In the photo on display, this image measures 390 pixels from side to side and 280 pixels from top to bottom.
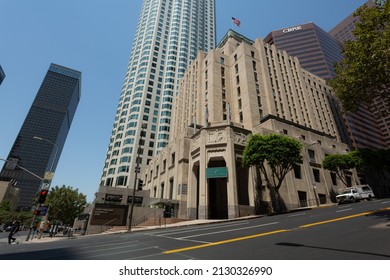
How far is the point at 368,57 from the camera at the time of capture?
12.8 metres

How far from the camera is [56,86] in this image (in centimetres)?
19875

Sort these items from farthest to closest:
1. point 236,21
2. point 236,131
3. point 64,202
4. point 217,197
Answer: point 236,21 < point 217,197 < point 64,202 < point 236,131

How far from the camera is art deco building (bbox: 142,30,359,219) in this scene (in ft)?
100

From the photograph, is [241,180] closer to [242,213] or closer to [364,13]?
[242,213]

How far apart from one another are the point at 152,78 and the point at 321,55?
333 feet

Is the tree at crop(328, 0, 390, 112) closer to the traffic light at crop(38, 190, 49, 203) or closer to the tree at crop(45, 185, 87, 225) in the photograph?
the traffic light at crop(38, 190, 49, 203)

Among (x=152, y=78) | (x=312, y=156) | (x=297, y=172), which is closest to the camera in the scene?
(x=297, y=172)

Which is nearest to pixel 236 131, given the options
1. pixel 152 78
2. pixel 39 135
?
pixel 152 78

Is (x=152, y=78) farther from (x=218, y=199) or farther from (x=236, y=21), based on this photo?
(x=218, y=199)

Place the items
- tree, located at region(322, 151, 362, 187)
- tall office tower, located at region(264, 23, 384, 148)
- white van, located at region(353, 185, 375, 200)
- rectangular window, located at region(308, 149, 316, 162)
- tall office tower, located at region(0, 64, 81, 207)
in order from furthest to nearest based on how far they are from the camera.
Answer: tall office tower, located at region(0, 64, 81, 207) → tall office tower, located at region(264, 23, 384, 148) → rectangular window, located at region(308, 149, 316, 162) → tree, located at region(322, 151, 362, 187) → white van, located at region(353, 185, 375, 200)

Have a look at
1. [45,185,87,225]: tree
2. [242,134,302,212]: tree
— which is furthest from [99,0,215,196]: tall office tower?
[242,134,302,212]: tree

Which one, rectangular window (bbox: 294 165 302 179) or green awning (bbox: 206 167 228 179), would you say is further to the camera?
rectangular window (bbox: 294 165 302 179)

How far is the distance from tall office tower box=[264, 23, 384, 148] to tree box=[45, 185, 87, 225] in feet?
344

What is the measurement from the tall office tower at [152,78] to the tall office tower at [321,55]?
5372 cm
